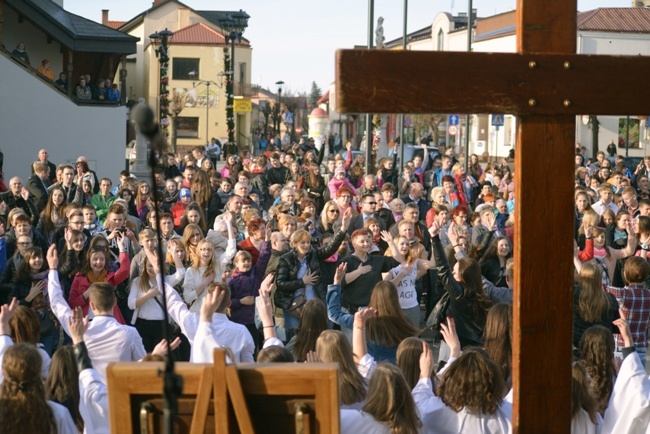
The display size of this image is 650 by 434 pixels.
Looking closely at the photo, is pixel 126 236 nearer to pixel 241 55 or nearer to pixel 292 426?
pixel 292 426

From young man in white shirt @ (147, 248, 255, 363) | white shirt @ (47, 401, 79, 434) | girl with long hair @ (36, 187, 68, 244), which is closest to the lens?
white shirt @ (47, 401, 79, 434)

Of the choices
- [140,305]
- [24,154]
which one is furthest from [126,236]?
[24,154]

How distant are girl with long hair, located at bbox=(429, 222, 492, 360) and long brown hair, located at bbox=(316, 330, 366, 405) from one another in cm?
315

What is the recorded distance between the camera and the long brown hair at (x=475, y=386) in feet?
18.1

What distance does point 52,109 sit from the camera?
29.0 meters

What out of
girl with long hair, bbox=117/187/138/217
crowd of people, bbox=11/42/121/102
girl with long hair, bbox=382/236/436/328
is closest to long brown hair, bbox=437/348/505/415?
girl with long hair, bbox=382/236/436/328

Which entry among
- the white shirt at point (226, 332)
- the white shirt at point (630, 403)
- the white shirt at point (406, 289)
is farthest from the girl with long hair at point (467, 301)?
the white shirt at point (630, 403)

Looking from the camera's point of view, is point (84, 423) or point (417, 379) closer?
point (84, 423)

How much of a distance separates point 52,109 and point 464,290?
70.7 feet

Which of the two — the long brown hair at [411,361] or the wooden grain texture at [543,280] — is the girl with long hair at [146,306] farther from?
the wooden grain texture at [543,280]

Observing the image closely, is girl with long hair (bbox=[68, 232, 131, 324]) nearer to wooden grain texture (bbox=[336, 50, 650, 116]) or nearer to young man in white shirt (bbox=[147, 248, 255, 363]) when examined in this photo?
young man in white shirt (bbox=[147, 248, 255, 363])

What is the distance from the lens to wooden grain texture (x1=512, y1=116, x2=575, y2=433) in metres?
3.69

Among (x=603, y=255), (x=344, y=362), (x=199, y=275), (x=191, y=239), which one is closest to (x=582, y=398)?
(x=344, y=362)

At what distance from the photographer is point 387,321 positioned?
8719 mm
